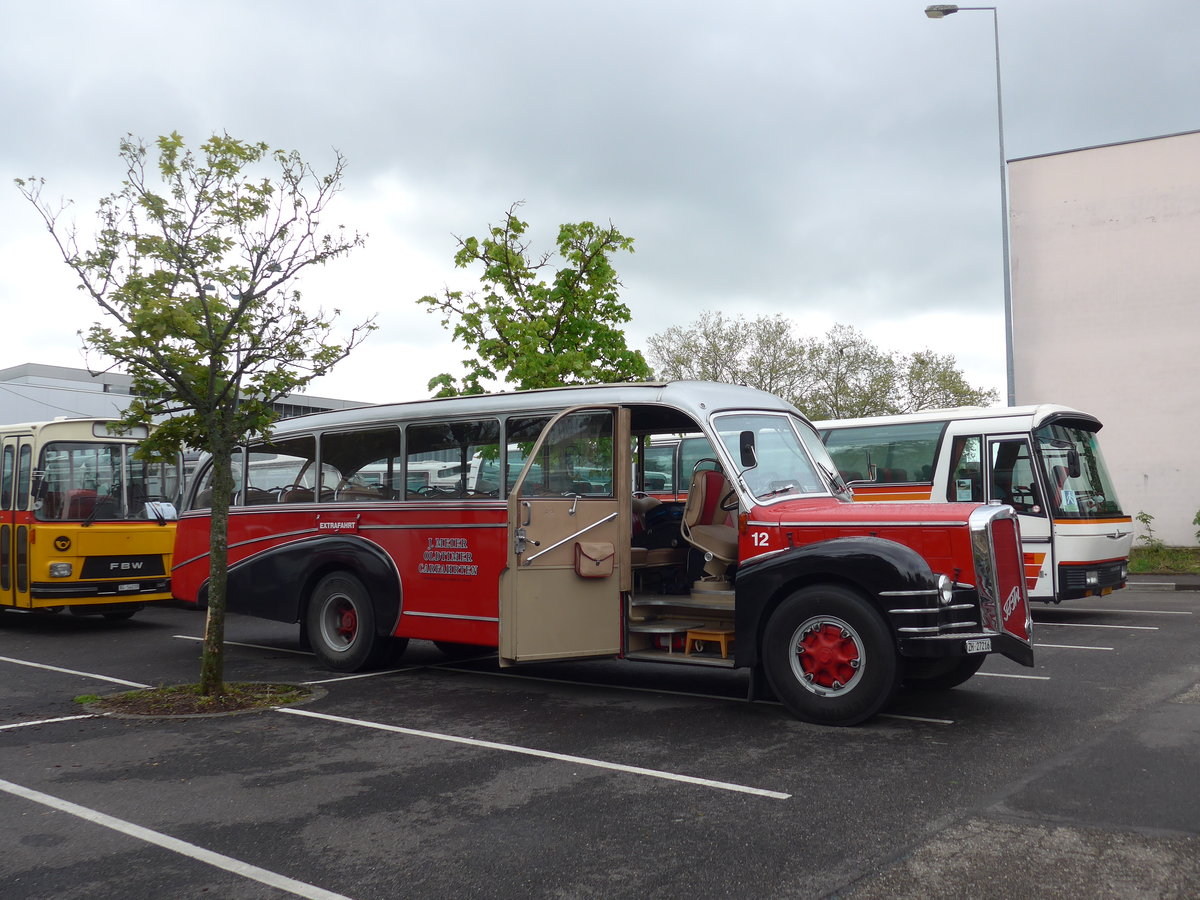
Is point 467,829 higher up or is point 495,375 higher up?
point 495,375

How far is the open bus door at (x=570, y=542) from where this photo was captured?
807 centimetres

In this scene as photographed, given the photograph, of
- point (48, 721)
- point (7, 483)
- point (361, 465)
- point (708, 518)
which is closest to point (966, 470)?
point (708, 518)

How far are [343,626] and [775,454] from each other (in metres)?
4.70

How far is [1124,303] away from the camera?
2461 cm

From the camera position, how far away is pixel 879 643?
6.90m

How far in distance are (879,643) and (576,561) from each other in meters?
2.51

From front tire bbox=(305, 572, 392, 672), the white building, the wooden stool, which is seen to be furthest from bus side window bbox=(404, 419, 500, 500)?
the white building

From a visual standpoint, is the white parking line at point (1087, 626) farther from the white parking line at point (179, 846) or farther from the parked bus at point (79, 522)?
the parked bus at point (79, 522)

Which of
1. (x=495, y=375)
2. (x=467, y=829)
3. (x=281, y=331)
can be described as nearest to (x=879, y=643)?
(x=467, y=829)

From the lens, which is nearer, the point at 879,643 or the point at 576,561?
the point at 879,643

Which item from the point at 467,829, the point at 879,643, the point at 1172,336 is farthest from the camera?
the point at 1172,336

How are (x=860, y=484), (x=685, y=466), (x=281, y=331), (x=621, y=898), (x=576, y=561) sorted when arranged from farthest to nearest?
(x=685, y=466)
(x=860, y=484)
(x=281, y=331)
(x=576, y=561)
(x=621, y=898)

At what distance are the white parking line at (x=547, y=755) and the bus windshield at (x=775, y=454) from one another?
258 centimetres

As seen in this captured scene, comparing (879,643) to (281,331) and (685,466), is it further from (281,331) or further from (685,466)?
(685,466)
